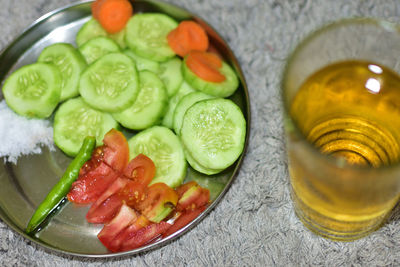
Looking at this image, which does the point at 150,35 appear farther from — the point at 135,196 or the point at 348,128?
the point at 348,128

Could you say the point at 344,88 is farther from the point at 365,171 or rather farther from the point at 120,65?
the point at 120,65

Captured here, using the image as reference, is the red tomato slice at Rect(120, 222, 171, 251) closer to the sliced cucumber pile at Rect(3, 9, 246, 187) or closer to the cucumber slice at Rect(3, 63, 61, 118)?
the sliced cucumber pile at Rect(3, 9, 246, 187)

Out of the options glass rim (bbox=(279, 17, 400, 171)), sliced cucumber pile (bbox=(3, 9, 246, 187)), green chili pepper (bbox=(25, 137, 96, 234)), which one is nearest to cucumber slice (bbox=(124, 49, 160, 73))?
sliced cucumber pile (bbox=(3, 9, 246, 187))

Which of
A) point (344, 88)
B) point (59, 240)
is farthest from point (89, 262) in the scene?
point (344, 88)

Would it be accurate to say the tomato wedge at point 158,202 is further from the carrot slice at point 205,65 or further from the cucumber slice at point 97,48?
the cucumber slice at point 97,48

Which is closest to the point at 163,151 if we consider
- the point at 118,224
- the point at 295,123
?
the point at 118,224

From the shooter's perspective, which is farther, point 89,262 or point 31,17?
point 31,17

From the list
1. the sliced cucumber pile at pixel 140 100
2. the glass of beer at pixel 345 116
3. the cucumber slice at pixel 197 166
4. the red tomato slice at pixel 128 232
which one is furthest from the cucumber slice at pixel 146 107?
the glass of beer at pixel 345 116
